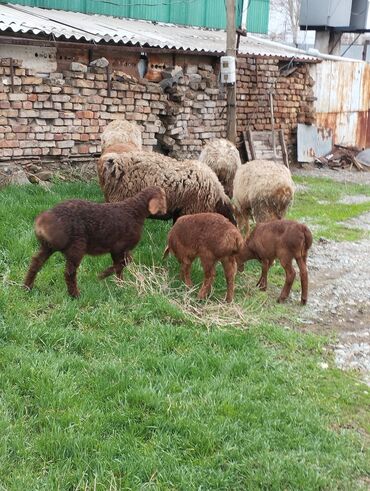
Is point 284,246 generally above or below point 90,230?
below

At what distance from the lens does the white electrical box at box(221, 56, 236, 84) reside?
1291cm

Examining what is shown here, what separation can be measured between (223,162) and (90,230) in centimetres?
412

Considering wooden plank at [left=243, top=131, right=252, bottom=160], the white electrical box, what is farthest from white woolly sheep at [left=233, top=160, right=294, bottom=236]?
wooden plank at [left=243, top=131, right=252, bottom=160]

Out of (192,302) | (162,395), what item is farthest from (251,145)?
(162,395)

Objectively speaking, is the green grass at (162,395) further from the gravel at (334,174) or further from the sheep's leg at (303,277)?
the gravel at (334,174)

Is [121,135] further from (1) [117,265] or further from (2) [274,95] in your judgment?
(2) [274,95]

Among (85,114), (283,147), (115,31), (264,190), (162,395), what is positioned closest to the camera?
(162,395)

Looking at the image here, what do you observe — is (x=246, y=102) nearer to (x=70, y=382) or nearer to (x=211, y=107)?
(x=211, y=107)

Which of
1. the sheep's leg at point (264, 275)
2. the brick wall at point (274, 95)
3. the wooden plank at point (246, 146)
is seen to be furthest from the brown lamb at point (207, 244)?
the brick wall at point (274, 95)

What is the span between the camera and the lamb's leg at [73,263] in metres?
6.25

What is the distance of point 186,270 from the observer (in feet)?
23.3

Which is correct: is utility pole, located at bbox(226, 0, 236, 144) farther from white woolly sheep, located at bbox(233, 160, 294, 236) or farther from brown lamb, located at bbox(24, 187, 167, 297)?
brown lamb, located at bbox(24, 187, 167, 297)

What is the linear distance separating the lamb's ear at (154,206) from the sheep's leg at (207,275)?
2.24ft

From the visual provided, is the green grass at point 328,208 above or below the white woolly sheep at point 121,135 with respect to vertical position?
below
